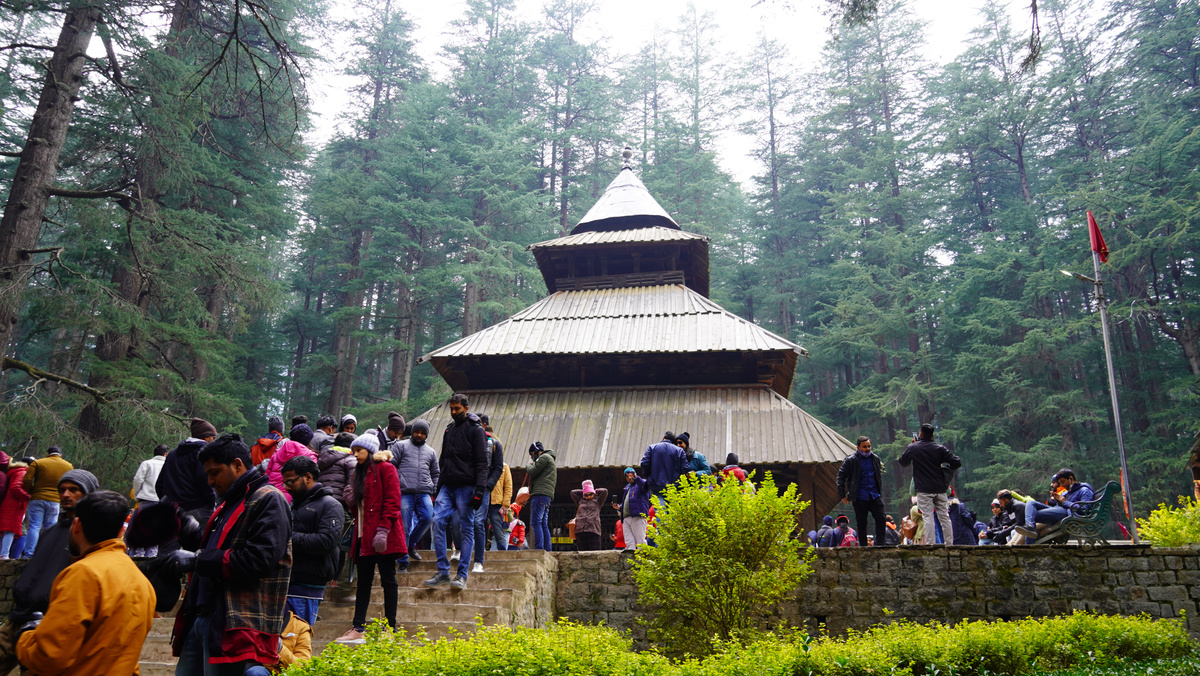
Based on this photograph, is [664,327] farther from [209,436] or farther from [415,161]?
[415,161]

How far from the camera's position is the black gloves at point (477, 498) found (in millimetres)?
6879

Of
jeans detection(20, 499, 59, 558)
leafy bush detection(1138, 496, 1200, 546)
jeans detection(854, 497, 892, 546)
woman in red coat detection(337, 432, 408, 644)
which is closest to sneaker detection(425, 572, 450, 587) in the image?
woman in red coat detection(337, 432, 408, 644)

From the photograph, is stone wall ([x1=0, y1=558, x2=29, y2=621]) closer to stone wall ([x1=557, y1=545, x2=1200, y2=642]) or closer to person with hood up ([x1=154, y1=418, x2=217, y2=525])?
person with hood up ([x1=154, y1=418, x2=217, y2=525])

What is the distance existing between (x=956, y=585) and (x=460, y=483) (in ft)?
19.3

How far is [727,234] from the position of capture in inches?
1409

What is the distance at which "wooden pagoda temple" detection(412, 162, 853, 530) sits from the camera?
543 inches

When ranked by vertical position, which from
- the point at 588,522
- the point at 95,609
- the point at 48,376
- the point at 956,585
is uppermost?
the point at 48,376

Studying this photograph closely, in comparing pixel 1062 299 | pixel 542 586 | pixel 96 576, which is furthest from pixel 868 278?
pixel 96 576

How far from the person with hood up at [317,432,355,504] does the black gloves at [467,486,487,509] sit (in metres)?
1.14

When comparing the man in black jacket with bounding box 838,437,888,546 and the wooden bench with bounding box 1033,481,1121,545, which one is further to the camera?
the man in black jacket with bounding box 838,437,888,546

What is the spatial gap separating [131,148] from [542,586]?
14.6 metres

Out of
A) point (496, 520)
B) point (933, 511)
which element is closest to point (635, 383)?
point (933, 511)

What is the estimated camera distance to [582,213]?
3459 centimetres

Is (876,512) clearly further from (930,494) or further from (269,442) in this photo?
(269,442)
